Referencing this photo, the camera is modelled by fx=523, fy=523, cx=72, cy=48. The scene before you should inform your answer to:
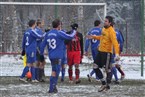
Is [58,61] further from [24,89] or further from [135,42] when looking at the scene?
[135,42]

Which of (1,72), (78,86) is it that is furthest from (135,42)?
(78,86)

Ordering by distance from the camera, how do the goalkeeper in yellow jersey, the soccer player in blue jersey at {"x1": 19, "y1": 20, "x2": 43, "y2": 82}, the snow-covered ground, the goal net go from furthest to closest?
the snow-covered ground → the goal net → the soccer player in blue jersey at {"x1": 19, "y1": 20, "x2": 43, "y2": 82} → the goalkeeper in yellow jersey

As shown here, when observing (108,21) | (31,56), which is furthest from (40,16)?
(108,21)

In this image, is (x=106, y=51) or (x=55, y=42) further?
(x=106, y=51)

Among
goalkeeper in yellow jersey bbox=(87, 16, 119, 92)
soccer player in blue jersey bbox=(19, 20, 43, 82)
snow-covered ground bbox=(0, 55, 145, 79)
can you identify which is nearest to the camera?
goalkeeper in yellow jersey bbox=(87, 16, 119, 92)

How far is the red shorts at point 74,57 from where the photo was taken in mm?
15967

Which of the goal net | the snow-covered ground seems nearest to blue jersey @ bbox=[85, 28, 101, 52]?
the goal net

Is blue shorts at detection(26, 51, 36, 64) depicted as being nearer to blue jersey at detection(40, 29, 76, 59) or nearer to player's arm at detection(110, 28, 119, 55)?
blue jersey at detection(40, 29, 76, 59)

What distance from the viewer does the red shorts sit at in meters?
16.0

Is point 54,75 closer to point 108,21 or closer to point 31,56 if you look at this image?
point 108,21

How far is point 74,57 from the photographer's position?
16000 millimetres

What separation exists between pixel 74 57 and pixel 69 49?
29 cm

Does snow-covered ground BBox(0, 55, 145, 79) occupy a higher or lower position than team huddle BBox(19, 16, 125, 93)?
lower

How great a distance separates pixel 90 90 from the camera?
1382 centimetres
